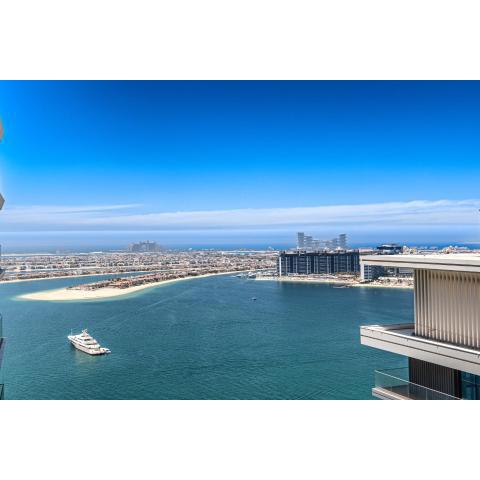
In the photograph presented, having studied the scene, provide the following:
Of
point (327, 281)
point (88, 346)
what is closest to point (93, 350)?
point (88, 346)

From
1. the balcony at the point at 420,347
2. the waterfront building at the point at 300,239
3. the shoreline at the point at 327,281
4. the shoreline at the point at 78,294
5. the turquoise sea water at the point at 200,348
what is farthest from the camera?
the waterfront building at the point at 300,239

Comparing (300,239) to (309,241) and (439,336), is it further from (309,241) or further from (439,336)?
(439,336)

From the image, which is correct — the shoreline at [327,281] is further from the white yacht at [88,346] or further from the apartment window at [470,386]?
the apartment window at [470,386]

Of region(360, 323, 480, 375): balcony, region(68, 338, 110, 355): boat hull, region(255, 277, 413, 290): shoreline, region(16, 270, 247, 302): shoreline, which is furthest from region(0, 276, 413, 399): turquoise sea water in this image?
region(255, 277, 413, 290): shoreline

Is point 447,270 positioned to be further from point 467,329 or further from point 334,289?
point 334,289

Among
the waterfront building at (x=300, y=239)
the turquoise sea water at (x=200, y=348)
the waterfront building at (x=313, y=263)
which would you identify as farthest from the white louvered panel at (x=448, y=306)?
the waterfront building at (x=300, y=239)
